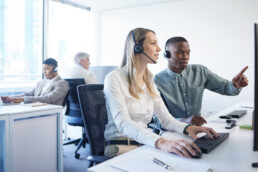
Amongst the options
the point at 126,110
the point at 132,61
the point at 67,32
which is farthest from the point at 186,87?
the point at 67,32

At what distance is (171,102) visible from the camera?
198 cm

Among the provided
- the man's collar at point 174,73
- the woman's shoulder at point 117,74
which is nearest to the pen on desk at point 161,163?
the woman's shoulder at point 117,74

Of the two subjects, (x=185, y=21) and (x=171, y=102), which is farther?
(x=185, y=21)

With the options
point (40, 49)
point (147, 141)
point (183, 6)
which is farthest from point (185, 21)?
point (147, 141)

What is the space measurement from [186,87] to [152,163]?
50.8 inches

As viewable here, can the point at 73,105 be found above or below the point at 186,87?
below

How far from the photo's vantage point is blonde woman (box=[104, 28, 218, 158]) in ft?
4.04

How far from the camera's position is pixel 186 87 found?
2.03 m

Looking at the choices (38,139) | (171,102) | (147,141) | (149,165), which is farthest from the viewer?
(38,139)

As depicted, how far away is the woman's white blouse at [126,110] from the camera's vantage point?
120cm

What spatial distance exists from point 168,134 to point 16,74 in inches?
131

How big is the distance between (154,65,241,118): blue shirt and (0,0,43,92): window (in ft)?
8.89

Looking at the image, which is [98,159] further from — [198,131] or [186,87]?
[186,87]

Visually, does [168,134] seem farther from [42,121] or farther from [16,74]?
[16,74]
